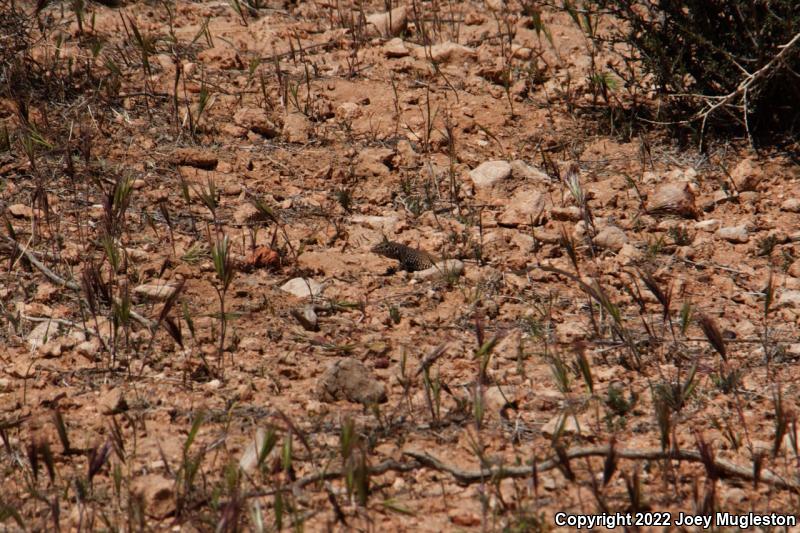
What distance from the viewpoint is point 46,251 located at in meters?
3.98

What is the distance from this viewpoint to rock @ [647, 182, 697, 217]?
4457 millimetres

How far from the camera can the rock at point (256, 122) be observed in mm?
4977

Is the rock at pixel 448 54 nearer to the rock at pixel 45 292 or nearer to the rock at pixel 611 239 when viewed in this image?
the rock at pixel 611 239

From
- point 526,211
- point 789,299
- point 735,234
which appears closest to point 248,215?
point 526,211

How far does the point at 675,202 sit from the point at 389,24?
2.28m

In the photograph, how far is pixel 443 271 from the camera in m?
3.99

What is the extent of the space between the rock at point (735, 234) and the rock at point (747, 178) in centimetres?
36

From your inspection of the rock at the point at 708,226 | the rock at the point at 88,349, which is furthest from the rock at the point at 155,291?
the rock at the point at 708,226

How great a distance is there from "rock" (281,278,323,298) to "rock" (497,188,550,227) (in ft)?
3.29

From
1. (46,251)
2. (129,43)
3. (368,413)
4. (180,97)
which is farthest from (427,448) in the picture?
(129,43)

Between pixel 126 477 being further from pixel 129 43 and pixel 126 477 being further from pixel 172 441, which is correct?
pixel 129 43

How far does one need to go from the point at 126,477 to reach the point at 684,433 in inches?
66.9

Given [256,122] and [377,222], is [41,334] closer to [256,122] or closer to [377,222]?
[377,222]

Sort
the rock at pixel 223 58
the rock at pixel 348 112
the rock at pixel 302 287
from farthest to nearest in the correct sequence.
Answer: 1. the rock at pixel 223 58
2. the rock at pixel 348 112
3. the rock at pixel 302 287
